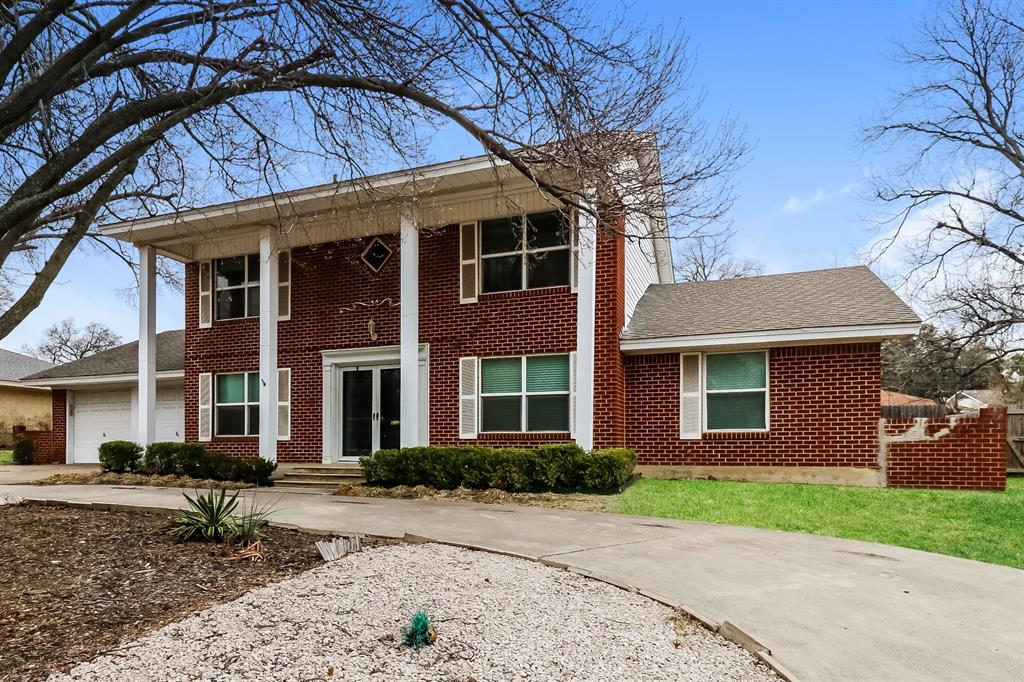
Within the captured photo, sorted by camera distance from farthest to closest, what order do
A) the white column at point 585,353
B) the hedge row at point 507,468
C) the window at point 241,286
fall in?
the window at point 241,286 < the white column at point 585,353 < the hedge row at point 507,468

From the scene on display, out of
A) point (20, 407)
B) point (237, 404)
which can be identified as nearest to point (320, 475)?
point (237, 404)

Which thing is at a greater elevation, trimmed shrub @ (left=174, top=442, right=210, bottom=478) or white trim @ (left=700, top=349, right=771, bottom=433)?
white trim @ (left=700, top=349, right=771, bottom=433)

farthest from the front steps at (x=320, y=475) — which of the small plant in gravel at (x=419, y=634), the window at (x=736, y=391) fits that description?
the small plant in gravel at (x=419, y=634)

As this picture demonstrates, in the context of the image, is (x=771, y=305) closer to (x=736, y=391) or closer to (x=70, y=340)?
(x=736, y=391)

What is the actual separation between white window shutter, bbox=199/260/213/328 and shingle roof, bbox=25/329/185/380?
2290mm

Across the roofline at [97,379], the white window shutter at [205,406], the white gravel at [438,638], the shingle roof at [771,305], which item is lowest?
the white gravel at [438,638]

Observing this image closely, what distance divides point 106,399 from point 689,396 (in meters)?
17.1

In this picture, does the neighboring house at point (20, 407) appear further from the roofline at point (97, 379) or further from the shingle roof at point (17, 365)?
the roofline at point (97, 379)

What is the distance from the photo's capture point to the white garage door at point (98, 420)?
787 inches

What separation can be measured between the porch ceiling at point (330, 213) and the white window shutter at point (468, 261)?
252mm

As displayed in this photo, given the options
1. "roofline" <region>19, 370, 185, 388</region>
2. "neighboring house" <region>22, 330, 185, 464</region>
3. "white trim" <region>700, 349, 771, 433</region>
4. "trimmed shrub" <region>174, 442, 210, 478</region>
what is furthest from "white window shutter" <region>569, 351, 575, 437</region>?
"neighboring house" <region>22, 330, 185, 464</region>

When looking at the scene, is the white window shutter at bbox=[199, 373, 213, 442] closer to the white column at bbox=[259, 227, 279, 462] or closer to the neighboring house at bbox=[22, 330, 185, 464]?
the neighboring house at bbox=[22, 330, 185, 464]

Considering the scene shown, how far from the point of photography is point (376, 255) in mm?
14609

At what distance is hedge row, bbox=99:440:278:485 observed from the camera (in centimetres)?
1291
